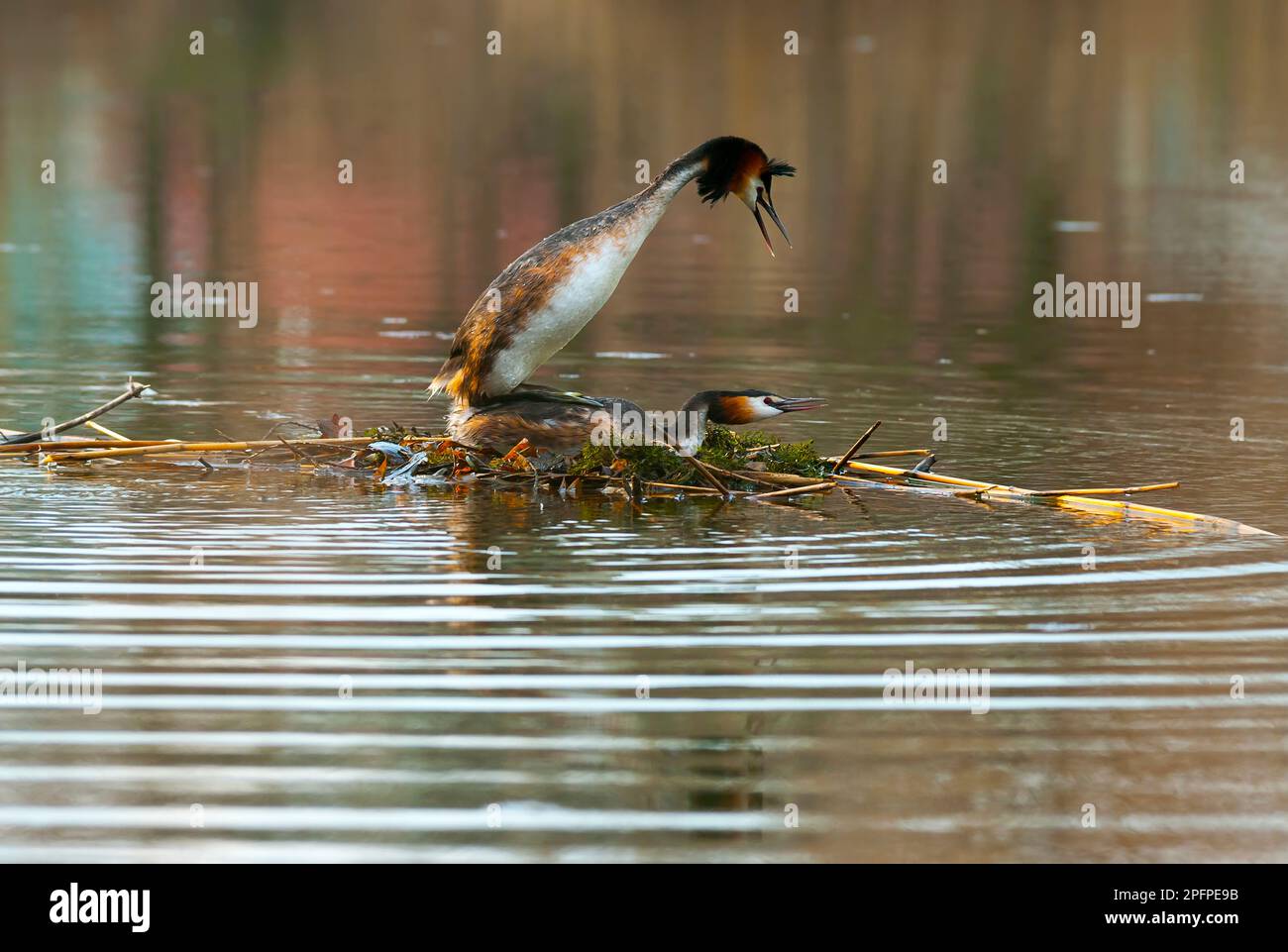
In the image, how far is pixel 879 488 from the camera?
11.8m

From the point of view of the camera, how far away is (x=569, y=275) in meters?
11.8

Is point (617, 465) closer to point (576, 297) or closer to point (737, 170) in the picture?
point (576, 297)

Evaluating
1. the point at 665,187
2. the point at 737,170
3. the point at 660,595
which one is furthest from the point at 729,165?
the point at 660,595

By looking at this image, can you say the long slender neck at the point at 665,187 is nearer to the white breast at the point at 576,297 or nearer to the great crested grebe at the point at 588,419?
the white breast at the point at 576,297

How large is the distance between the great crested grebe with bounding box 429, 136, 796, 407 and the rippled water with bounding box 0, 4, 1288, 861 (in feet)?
2.68

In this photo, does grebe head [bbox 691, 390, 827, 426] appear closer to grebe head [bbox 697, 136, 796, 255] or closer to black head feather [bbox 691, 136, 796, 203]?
grebe head [bbox 697, 136, 796, 255]

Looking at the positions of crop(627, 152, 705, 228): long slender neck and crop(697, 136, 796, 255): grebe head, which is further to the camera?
crop(697, 136, 796, 255): grebe head

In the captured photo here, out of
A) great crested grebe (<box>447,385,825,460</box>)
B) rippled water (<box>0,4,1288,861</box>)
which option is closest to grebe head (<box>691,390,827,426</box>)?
great crested grebe (<box>447,385,825,460</box>)

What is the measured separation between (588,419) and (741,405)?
0.92 meters

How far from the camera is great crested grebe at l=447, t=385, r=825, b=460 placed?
38.4ft

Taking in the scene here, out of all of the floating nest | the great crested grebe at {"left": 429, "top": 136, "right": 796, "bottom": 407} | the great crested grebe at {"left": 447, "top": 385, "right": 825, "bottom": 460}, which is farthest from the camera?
the great crested grebe at {"left": 429, "top": 136, "right": 796, "bottom": 407}

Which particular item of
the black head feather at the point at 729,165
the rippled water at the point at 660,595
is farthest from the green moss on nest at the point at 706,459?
the black head feather at the point at 729,165
